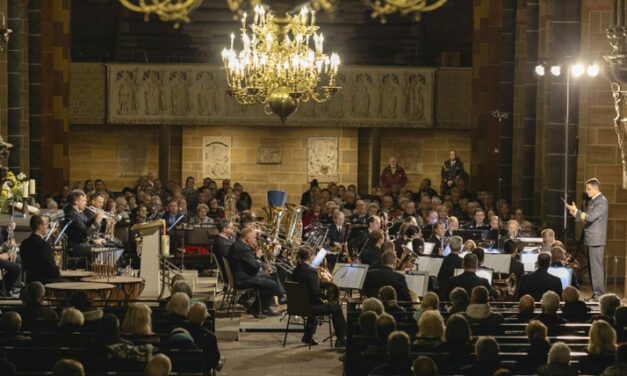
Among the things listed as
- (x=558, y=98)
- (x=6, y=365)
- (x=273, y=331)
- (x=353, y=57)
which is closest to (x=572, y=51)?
(x=558, y=98)

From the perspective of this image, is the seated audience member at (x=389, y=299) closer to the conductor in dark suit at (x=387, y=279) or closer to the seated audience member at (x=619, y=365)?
the conductor in dark suit at (x=387, y=279)

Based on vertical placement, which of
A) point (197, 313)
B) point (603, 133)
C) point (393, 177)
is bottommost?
point (197, 313)

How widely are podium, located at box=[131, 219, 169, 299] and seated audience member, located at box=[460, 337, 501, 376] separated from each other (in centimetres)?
807

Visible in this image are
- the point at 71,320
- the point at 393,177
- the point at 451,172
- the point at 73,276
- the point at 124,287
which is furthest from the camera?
the point at 393,177

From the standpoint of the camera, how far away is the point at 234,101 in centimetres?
3019

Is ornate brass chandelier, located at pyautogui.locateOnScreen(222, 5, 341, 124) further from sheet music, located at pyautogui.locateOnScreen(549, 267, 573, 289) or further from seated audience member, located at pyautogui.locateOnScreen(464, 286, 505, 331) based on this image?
seated audience member, located at pyautogui.locateOnScreen(464, 286, 505, 331)

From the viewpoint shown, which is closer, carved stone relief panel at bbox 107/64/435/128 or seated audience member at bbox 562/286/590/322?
seated audience member at bbox 562/286/590/322

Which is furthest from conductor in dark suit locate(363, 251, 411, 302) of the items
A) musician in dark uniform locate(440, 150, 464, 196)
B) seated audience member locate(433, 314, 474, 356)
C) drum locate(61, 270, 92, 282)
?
→ musician in dark uniform locate(440, 150, 464, 196)

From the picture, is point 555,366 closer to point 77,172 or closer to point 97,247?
point 97,247

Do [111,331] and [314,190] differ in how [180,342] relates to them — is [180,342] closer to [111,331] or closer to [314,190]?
[111,331]

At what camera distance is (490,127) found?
1172 inches

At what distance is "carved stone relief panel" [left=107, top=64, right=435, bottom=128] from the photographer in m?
30.0

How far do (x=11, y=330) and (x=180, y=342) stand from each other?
147 cm

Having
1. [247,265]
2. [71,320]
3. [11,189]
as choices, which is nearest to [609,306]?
[71,320]
